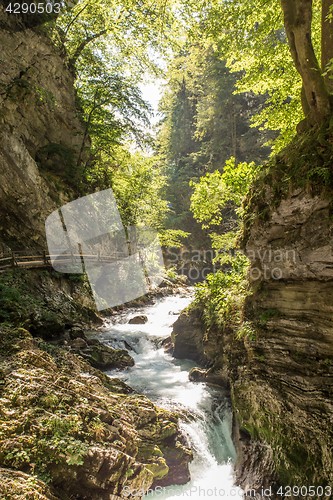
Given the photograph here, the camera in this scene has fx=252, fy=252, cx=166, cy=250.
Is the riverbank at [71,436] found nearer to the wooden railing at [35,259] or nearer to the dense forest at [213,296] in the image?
the dense forest at [213,296]

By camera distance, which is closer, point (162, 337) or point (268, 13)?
point (268, 13)

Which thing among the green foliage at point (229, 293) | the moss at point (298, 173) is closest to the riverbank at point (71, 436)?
the green foliage at point (229, 293)

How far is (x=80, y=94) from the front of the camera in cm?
1647

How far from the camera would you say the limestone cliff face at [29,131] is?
11.4 m

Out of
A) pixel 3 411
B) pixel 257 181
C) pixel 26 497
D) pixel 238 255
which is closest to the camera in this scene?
pixel 26 497

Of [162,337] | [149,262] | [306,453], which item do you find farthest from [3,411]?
[149,262]

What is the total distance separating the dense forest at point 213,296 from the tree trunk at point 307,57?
0.02 meters

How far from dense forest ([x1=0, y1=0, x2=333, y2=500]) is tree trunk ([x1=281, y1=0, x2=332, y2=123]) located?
0.07 ft

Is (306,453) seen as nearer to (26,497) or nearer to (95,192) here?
(26,497)

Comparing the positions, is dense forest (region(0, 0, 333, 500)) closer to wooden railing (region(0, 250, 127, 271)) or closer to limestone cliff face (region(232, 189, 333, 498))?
limestone cliff face (region(232, 189, 333, 498))

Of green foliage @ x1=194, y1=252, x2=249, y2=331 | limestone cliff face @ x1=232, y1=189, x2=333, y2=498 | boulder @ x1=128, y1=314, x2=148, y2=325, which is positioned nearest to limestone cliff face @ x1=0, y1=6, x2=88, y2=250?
boulder @ x1=128, y1=314, x2=148, y2=325

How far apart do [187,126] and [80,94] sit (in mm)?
17438

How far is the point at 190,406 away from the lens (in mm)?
6973

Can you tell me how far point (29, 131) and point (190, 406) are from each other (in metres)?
14.7
